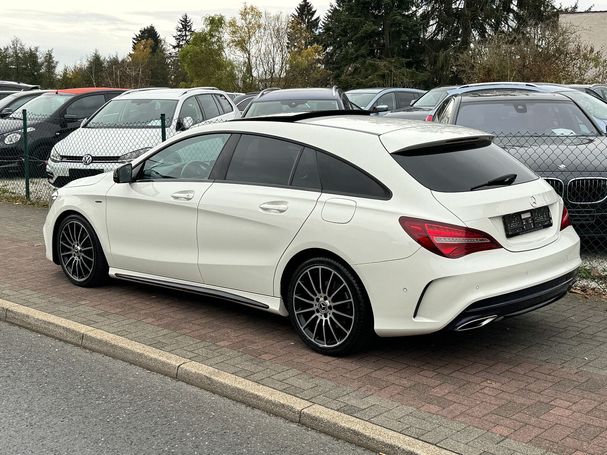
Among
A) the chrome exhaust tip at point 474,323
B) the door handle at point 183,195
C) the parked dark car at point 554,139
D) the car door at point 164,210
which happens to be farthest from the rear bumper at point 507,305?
the parked dark car at point 554,139

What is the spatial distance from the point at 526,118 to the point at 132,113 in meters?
6.57

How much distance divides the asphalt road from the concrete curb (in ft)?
0.17

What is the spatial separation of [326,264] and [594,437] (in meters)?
1.98

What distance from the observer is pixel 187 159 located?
256 inches

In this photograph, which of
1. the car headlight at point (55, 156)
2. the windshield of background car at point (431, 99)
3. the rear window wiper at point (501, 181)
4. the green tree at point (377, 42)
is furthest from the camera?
the green tree at point (377, 42)

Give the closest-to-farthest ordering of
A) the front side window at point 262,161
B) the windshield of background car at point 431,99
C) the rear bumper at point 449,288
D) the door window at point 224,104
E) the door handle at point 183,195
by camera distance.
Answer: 1. the rear bumper at point 449,288
2. the front side window at point 262,161
3. the door handle at point 183,195
4. the door window at point 224,104
5. the windshield of background car at point 431,99

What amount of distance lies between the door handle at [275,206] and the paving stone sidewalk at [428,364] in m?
0.96

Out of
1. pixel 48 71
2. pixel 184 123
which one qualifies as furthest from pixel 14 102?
pixel 48 71

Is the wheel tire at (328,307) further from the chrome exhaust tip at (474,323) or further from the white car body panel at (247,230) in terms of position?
the chrome exhaust tip at (474,323)

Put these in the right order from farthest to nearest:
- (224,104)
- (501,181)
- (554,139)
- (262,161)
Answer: (224,104) < (554,139) < (262,161) < (501,181)

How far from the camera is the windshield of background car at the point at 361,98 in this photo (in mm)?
19672

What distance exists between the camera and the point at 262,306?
5.77 meters

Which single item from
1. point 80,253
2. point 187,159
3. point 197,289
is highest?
point 187,159

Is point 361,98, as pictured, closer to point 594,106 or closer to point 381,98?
point 381,98
